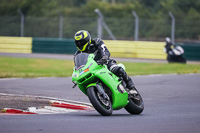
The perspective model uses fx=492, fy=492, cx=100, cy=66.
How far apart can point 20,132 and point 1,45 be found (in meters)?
25.9

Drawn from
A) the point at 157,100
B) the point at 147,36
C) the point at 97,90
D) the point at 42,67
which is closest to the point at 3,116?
the point at 97,90

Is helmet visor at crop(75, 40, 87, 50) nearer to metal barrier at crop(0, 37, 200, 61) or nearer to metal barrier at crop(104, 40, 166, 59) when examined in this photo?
metal barrier at crop(0, 37, 200, 61)

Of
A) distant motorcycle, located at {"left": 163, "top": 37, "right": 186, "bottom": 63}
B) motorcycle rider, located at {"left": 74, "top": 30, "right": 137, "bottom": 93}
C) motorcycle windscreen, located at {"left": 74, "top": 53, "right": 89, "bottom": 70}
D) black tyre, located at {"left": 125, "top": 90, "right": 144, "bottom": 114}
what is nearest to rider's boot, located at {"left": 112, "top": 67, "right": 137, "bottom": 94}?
motorcycle rider, located at {"left": 74, "top": 30, "right": 137, "bottom": 93}

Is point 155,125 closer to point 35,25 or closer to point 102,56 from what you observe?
point 102,56

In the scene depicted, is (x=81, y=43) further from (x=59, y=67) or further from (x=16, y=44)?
(x=16, y=44)

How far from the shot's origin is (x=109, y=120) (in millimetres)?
7617

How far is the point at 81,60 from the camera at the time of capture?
8.20 metres

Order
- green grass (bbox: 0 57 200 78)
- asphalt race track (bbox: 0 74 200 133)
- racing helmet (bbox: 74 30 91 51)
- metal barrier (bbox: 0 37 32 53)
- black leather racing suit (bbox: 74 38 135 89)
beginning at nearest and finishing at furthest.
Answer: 1. asphalt race track (bbox: 0 74 200 133)
2. racing helmet (bbox: 74 30 91 51)
3. black leather racing suit (bbox: 74 38 135 89)
4. green grass (bbox: 0 57 200 78)
5. metal barrier (bbox: 0 37 32 53)

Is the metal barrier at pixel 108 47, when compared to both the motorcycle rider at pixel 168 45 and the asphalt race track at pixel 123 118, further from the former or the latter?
the asphalt race track at pixel 123 118

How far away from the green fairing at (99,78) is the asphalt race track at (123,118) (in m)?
0.29

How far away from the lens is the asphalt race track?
675 centimetres

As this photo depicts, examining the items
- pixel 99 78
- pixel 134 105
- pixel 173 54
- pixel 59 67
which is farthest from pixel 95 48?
pixel 173 54

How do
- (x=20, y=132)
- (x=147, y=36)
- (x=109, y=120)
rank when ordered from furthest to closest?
(x=147, y=36)
(x=109, y=120)
(x=20, y=132)

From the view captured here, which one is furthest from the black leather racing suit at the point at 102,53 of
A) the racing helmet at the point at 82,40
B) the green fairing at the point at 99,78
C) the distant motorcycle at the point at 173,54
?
the distant motorcycle at the point at 173,54
